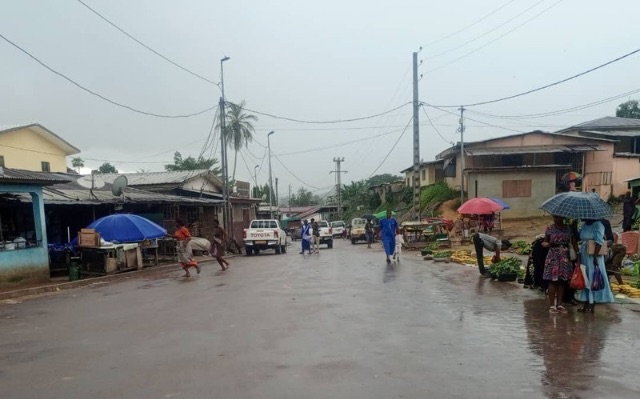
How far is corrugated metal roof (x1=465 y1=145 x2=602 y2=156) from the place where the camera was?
109ft

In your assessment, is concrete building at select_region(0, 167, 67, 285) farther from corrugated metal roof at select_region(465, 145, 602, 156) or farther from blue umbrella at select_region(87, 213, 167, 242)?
corrugated metal roof at select_region(465, 145, 602, 156)

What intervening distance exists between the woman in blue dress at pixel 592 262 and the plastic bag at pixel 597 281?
Answer: 0.14 ft

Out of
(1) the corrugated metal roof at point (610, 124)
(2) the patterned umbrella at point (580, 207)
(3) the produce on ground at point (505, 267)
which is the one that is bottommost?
(3) the produce on ground at point (505, 267)

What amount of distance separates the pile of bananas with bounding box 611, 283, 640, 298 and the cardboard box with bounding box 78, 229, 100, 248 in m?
14.9

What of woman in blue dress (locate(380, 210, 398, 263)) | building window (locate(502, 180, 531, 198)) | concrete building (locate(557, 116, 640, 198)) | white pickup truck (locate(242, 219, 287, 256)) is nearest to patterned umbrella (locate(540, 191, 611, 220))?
woman in blue dress (locate(380, 210, 398, 263))

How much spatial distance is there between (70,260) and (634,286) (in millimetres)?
16343

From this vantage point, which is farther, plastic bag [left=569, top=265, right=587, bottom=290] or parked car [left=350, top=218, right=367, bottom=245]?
parked car [left=350, top=218, right=367, bottom=245]

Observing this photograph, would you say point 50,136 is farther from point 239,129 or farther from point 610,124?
point 610,124

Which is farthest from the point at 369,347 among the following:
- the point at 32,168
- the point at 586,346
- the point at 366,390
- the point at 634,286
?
the point at 32,168

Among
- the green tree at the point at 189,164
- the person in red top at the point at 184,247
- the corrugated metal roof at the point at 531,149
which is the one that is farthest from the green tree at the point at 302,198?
the person in red top at the point at 184,247

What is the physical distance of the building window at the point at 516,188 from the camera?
32.1 metres

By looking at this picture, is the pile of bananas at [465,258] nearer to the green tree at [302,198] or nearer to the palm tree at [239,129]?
the palm tree at [239,129]

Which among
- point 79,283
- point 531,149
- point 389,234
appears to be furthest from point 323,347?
point 531,149

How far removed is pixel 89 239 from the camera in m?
16.5
